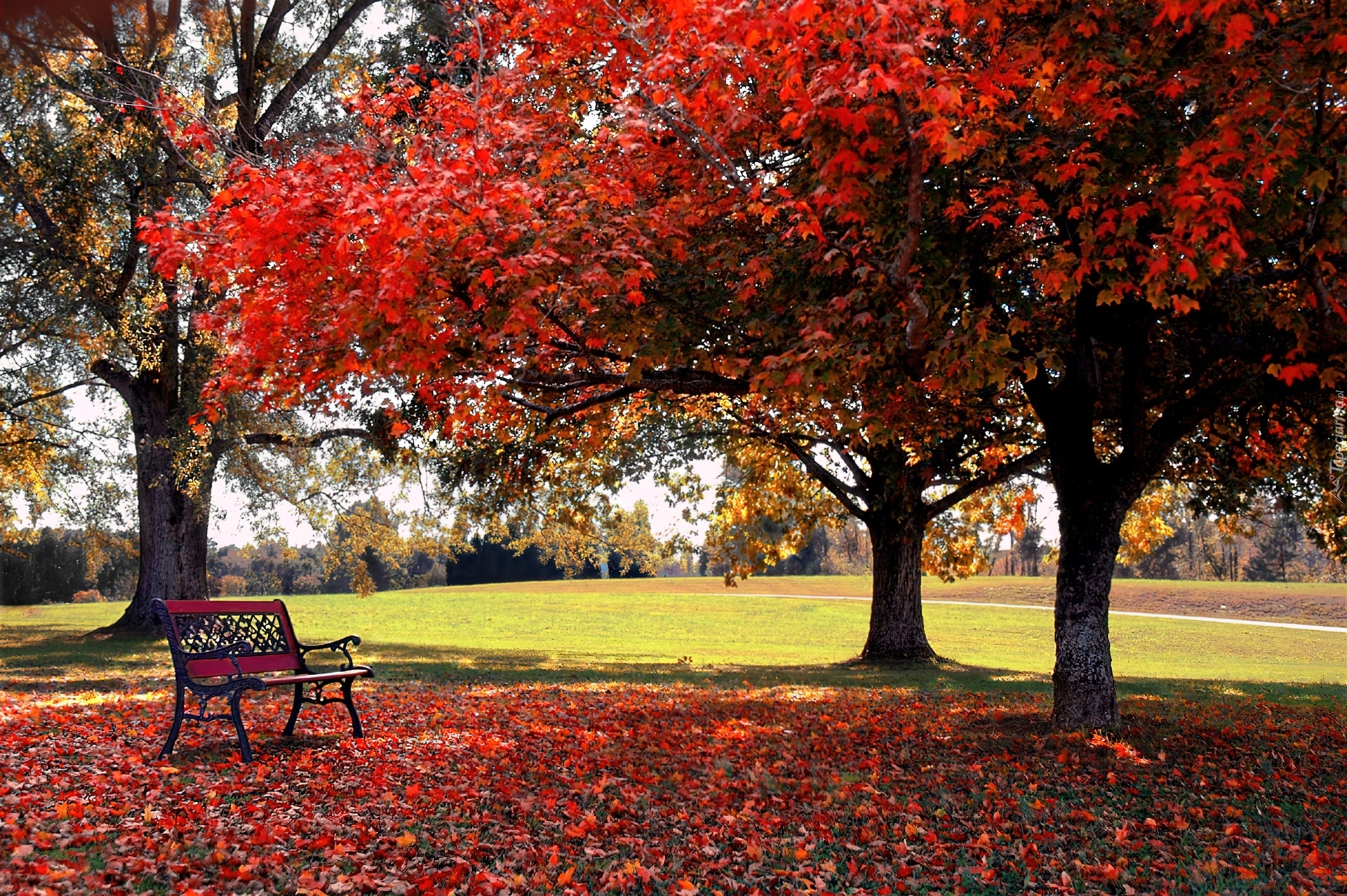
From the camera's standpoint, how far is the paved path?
39469 millimetres

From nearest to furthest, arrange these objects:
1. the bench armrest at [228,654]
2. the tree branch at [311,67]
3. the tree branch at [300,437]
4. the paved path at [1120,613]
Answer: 1. the bench armrest at [228,654]
2. the tree branch at [311,67]
3. the tree branch at [300,437]
4. the paved path at [1120,613]

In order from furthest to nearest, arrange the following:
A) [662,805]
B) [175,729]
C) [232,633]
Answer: [232,633] < [175,729] < [662,805]

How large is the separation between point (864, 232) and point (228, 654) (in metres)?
6.68

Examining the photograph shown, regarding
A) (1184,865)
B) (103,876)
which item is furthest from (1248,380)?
(103,876)

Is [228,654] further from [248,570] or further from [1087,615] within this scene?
[248,570]

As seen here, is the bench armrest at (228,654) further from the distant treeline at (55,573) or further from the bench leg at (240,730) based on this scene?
the distant treeline at (55,573)

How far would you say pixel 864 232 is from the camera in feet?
27.1

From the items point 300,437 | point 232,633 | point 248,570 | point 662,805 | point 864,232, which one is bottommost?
point 248,570

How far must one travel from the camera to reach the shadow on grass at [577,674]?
47.2ft

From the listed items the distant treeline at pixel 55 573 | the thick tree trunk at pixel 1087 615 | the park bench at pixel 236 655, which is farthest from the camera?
the distant treeline at pixel 55 573

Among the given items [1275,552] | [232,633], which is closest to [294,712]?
[232,633]

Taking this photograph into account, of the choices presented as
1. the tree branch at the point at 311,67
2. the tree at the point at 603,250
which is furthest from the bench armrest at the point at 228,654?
the tree branch at the point at 311,67

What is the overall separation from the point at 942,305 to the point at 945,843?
404cm

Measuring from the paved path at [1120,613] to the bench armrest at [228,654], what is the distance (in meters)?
35.3
